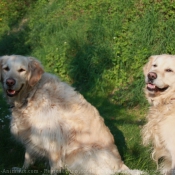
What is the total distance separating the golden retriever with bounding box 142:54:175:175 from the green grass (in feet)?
2.56

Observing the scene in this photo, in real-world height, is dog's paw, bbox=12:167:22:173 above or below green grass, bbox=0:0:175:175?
below

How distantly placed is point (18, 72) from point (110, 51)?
429cm

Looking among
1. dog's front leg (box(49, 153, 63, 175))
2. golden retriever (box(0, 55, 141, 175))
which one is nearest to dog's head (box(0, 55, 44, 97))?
golden retriever (box(0, 55, 141, 175))

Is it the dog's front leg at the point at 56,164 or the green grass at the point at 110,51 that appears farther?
the green grass at the point at 110,51

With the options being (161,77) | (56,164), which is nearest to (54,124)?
(56,164)

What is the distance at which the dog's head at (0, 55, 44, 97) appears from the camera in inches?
163

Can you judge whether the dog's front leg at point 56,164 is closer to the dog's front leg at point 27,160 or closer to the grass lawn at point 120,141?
the grass lawn at point 120,141

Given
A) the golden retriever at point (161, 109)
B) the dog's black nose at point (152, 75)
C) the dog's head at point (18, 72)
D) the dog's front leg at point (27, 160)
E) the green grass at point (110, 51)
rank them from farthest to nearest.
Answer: the green grass at point (110, 51), the dog's front leg at point (27, 160), the dog's head at point (18, 72), the dog's black nose at point (152, 75), the golden retriever at point (161, 109)

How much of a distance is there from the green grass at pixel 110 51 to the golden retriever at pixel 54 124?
79cm

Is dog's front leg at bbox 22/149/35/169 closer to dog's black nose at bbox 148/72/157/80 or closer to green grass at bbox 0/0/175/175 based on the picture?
green grass at bbox 0/0/175/175

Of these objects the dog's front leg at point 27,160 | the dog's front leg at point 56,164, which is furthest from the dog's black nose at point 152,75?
the dog's front leg at point 27,160

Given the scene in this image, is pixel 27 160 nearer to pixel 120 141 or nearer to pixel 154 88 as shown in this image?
pixel 120 141

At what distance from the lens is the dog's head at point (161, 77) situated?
403 centimetres

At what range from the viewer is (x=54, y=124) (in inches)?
163
